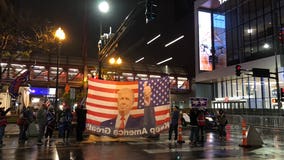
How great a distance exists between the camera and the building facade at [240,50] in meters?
39.2

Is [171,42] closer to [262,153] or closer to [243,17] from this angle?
[243,17]

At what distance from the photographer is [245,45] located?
44875mm

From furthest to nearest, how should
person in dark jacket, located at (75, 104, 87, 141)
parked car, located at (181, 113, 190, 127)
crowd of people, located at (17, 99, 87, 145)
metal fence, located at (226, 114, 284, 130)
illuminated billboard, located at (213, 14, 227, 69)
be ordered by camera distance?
illuminated billboard, located at (213, 14, 227, 69) → metal fence, located at (226, 114, 284, 130) → parked car, located at (181, 113, 190, 127) → person in dark jacket, located at (75, 104, 87, 141) → crowd of people, located at (17, 99, 87, 145)

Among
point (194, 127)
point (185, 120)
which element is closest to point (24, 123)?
point (194, 127)

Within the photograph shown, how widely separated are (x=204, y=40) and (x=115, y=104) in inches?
1556

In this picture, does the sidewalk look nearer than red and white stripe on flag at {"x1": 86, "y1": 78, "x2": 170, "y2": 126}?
No

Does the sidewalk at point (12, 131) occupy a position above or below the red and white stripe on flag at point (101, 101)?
below

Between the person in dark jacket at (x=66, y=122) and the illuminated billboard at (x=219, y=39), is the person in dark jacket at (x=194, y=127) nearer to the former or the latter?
the person in dark jacket at (x=66, y=122)

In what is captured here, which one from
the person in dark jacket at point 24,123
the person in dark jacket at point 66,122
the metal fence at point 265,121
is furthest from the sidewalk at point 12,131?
the metal fence at point 265,121

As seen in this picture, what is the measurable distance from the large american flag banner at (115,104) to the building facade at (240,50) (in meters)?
23.2

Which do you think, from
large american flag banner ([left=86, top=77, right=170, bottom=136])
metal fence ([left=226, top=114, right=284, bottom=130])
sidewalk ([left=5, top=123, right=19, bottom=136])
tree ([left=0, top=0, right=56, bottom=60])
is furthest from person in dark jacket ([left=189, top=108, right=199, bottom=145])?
metal fence ([left=226, top=114, right=284, bottom=130])

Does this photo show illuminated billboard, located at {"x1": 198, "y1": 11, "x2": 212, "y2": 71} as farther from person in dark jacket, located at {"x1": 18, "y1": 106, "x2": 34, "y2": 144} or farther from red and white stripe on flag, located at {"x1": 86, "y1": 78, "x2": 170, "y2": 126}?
person in dark jacket, located at {"x1": 18, "y1": 106, "x2": 34, "y2": 144}

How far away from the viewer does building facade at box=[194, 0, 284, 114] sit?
3925 centimetres

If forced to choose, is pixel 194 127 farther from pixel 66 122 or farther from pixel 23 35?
pixel 23 35
